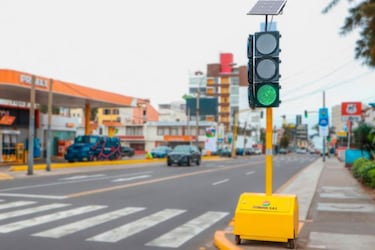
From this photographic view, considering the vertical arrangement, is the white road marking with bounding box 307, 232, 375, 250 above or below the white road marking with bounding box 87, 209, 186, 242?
above

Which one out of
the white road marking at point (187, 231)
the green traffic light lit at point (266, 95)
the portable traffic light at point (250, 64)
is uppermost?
the portable traffic light at point (250, 64)

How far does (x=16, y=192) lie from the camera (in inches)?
682

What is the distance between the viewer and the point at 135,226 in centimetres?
1077

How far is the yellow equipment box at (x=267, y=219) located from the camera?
8.32m

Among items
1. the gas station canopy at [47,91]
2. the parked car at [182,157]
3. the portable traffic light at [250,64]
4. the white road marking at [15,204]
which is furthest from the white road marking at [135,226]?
the parked car at [182,157]

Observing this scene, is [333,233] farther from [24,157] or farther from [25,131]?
[25,131]

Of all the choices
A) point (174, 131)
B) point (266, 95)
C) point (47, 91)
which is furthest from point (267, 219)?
point (174, 131)

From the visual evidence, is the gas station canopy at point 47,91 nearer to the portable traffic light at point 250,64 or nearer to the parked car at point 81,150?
the parked car at point 81,150

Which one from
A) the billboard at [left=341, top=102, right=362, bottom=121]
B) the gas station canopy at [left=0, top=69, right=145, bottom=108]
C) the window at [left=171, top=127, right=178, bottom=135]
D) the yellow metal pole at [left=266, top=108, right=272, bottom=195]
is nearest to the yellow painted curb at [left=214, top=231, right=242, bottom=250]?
the yellow metal pole at [left=266, top=108, right=272, bottom=195]

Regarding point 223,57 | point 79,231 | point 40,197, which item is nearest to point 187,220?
point 79,231

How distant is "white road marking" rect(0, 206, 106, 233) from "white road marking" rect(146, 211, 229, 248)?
2.83m

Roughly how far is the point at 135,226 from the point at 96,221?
1.01m

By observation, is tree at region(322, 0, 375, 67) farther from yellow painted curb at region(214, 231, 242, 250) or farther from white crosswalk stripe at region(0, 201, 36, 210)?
white crosswalk stripe at region(0, 201, 36, 210)

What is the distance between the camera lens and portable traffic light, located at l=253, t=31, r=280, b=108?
8625 millimetres
